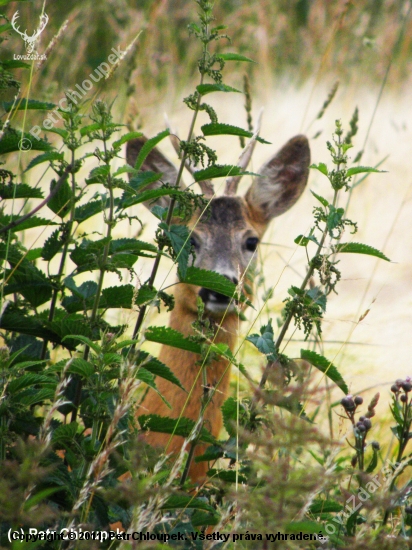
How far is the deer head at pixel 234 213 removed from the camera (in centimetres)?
429

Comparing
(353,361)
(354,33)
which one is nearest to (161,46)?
(354,33)

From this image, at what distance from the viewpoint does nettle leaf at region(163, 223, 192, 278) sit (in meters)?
2.33

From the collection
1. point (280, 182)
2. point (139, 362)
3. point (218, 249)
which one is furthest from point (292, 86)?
point (139, 362)

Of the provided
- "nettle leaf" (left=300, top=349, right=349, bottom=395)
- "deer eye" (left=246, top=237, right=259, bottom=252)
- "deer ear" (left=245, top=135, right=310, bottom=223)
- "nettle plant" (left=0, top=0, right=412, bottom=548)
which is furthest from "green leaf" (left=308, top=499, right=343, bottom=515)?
"deer ear" (left=245, top=135, right=310, bottom=223)

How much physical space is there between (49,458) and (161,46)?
335 inches

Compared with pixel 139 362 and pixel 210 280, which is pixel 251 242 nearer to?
pixel 210 280

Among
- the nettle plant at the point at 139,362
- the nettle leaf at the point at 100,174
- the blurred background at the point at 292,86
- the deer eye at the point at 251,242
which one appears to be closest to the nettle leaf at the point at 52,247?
the nettle plant at the point at 139,362

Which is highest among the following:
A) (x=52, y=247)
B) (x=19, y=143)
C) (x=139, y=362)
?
(x=19, y=143)

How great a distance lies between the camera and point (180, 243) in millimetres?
2365

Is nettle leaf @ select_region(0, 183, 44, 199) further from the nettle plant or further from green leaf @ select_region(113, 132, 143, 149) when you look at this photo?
green leaf @ select_region(113, 132, 143, 149)

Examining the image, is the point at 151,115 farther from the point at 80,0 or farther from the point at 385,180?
the point at 385,180

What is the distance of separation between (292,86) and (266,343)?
7.91 meters

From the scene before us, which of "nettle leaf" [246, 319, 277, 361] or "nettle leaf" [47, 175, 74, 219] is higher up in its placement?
"nettle leaf" [47, 175, 74, 219]

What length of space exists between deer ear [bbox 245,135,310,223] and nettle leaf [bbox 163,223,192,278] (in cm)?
261
